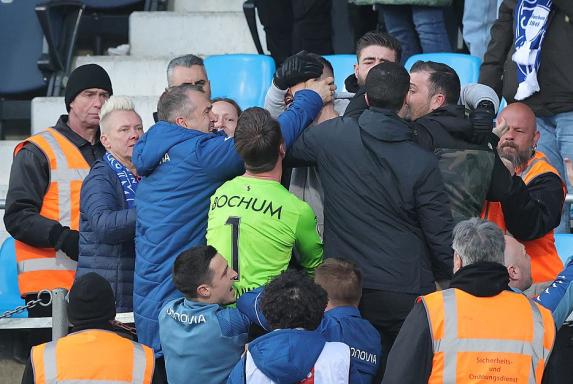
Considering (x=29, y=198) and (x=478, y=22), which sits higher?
(x=478, y=22)

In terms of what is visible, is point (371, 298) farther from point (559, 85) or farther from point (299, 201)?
point (559, 85)

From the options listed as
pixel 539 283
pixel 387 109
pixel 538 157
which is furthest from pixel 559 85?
pixel 387 109

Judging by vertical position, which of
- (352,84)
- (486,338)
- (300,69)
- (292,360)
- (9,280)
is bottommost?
(9,280)

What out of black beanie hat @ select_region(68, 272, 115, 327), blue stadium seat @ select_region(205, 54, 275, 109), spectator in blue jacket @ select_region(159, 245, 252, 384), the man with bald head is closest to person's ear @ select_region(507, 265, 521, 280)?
the man with bald head

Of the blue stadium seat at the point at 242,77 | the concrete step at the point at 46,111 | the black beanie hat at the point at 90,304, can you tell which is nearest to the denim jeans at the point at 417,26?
the blue stadium seat at the point at 242,77

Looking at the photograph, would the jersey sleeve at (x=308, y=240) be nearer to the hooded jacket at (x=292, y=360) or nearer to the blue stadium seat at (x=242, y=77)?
the hooded jacket at (x=292, y=360)

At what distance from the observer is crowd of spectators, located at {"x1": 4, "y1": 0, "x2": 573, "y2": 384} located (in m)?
5.08

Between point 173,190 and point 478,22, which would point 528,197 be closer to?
point 173,190

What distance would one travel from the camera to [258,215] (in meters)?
5.45

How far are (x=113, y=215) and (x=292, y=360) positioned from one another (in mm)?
1413

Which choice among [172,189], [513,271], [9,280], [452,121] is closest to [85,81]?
[9,280]

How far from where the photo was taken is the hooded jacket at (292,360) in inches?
198

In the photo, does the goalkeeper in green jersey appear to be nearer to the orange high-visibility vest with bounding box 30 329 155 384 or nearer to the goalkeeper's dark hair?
the goalkeeper's dark hair

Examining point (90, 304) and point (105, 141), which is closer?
point (90, 304)
